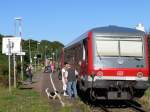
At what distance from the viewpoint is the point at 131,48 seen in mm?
22328

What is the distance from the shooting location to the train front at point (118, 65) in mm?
21844

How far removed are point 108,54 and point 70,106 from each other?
2.96 metres

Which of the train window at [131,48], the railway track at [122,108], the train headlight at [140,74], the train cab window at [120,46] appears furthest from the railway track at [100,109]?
the train window at [131,48]

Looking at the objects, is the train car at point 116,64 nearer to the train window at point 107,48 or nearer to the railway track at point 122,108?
the train window at point 107,48

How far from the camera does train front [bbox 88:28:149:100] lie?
21.8m

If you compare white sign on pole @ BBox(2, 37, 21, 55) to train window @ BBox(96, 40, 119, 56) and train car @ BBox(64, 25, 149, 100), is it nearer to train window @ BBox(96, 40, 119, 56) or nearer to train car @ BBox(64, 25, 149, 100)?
train car @ BBox(64, 25, 149, 100)

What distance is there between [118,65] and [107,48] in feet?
3.00

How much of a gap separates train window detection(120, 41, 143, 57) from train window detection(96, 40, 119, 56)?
0.26 meters

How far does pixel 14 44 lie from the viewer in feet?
106

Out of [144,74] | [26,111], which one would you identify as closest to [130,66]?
[144,74]

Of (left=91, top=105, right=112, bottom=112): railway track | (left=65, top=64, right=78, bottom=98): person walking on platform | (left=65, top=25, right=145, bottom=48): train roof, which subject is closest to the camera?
(left=91, top=105, right=112, bottom=112): railway track

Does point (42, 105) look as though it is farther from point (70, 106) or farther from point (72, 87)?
point (72, 87)

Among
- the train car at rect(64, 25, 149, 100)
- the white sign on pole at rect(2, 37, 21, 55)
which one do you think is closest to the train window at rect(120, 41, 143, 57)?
the train car at rect(64, 25, 149, 100)

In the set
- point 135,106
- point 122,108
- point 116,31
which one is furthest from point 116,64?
point 135,106
